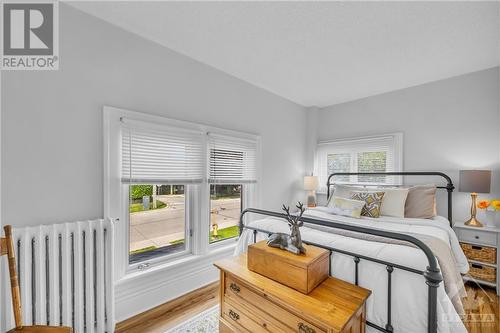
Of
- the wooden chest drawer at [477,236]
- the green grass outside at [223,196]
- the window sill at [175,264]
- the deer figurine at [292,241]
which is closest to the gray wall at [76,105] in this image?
the window sill at [175,264]

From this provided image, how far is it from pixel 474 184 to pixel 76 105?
407cm

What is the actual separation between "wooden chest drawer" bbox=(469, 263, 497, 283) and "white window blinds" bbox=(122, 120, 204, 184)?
326cm

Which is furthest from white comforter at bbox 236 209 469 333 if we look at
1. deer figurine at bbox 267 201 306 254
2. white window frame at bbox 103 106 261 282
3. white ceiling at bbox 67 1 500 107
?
white ceiling at bbox 67 1 500 107

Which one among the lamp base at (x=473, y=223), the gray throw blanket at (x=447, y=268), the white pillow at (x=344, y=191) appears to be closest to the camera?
the gray throw blanket at (x=447, y=268)

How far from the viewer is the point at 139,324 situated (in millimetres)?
1892

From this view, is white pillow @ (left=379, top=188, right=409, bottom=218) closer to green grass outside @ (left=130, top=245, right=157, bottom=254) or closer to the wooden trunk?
the wooden trunk

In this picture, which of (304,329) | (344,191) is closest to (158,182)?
(304,329)

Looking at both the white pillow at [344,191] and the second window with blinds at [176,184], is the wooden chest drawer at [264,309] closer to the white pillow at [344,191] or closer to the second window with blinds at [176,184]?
the second window with blinds at [176,184]

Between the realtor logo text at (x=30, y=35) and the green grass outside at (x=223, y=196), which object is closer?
the realtor logo text at (x=30, y=35)

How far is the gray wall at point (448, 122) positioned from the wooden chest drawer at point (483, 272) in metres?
0.60

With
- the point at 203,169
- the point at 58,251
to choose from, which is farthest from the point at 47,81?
the point at 203,169

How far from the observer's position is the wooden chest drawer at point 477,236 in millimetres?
2404

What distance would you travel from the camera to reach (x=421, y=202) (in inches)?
105

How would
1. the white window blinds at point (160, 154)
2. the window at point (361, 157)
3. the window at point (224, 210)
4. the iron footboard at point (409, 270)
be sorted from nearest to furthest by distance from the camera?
the iron footboard at point (409, 270) → the white window blinds at point (160, 154) → the window at point (224, 210) → the window at point (361, 157)
